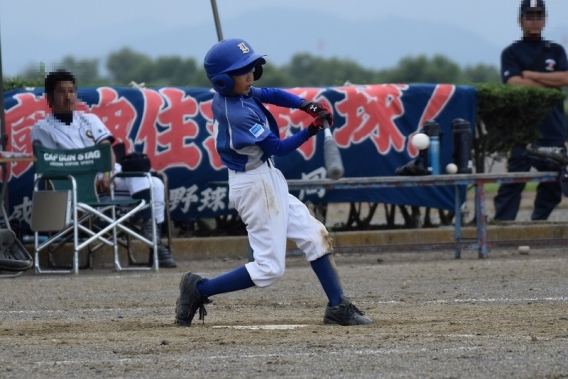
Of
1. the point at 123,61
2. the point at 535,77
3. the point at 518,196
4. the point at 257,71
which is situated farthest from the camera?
the point at 123,61

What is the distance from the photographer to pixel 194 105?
13883 millimetres

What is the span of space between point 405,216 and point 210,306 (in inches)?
247

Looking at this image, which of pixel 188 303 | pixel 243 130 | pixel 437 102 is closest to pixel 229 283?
pixel 188 303

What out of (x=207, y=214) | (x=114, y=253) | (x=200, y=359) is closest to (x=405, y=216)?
(x=207, y=214)

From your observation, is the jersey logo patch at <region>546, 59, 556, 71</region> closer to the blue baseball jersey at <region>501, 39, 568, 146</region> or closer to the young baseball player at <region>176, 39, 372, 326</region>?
the blue baseball jersey at <region>501, 39, 568, 146</region>

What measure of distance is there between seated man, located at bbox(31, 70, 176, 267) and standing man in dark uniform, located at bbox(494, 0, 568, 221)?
4.86 m

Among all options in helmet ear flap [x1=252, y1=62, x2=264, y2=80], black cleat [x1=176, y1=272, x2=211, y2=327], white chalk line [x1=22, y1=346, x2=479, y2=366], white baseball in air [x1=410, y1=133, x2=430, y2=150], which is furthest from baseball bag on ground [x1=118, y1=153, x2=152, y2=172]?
white chalk line [x1=22, y1=346, x2=479, y2=366]

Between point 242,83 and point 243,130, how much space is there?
1.09ft

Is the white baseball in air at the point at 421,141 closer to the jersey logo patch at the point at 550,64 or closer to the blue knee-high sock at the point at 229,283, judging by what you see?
the jersey logo patch at the point at 550,64

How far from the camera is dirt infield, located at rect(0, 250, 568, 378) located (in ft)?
18.7

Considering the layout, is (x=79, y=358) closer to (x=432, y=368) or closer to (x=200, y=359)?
(x=200, y=359)

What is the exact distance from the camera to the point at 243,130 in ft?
23.9

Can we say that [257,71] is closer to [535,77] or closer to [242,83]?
[242,83]

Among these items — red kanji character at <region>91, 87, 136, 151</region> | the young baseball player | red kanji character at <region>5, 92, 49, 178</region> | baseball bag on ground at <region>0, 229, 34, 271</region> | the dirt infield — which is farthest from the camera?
red kanji character at <region>91, 87, 136, 151</region>
